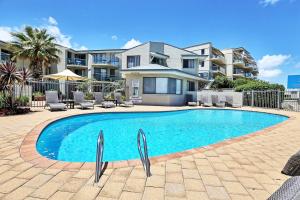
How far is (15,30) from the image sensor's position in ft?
68.2

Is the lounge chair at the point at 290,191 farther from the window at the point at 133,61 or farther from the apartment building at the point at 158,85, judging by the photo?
the window at the point at 133,61

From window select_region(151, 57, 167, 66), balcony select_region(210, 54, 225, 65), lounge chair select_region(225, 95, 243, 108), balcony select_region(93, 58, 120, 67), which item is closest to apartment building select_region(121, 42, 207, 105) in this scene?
lounge chair select_region(225, 95, 243, 108)

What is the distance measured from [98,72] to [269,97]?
2802 cm

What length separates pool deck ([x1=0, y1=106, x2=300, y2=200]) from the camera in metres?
2.40

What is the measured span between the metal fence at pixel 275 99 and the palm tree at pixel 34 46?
2280 cm

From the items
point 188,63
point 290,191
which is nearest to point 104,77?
point 188,63

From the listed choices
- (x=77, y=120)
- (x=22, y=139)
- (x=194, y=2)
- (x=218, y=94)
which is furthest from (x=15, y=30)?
(x=218, y=94)

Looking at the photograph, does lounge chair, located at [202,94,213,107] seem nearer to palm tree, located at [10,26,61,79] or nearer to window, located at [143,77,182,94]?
window, located at [143,77,182,94]

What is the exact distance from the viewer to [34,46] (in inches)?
819

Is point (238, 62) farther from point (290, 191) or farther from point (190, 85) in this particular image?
point (290, 191)

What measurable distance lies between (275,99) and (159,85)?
10.8 meters

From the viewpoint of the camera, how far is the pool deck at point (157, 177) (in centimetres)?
240

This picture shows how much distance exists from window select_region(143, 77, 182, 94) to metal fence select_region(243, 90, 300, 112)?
817 centimetres

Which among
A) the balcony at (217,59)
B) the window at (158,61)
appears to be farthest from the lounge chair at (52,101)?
the balcony at (217,59)
